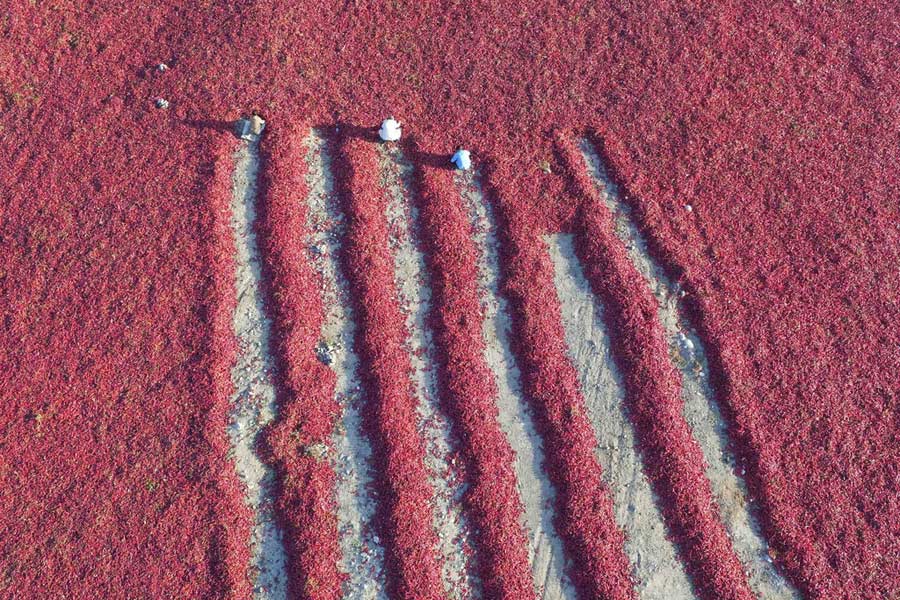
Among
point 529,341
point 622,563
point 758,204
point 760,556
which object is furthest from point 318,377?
point 758,204

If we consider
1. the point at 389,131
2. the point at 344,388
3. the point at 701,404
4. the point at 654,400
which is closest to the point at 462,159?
the point at 389,131

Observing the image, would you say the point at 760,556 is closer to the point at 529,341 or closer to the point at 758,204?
the point at 529,341

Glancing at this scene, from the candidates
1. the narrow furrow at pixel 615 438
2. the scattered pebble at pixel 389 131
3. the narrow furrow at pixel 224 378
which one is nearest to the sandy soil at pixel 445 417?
the narrow furrow at pixel 615 438

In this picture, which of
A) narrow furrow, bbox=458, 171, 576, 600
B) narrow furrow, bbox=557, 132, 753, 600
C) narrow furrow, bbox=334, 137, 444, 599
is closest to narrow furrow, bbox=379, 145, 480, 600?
narrow furrow, bbox=334, 137, 444, 599

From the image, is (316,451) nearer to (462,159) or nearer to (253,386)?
(253,386)

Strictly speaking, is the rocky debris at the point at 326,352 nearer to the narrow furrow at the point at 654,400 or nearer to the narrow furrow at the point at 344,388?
the narrow furrow at the point at 344,388

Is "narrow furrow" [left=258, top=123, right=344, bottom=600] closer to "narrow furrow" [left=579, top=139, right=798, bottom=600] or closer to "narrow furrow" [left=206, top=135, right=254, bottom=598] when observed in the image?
"narrow furrow" [left=206, top=135, right=254, bottom=598]
